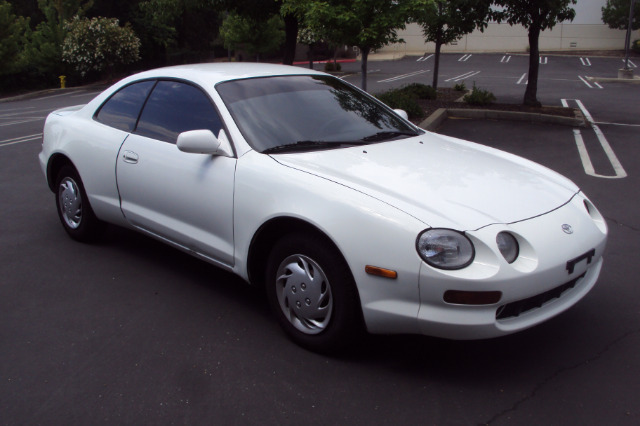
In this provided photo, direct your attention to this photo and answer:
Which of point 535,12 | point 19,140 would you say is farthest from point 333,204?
point 535,12

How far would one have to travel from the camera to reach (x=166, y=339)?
380 cm

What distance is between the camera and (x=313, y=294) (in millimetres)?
3488

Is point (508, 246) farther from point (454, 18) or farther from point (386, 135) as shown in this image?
point (454, 18)

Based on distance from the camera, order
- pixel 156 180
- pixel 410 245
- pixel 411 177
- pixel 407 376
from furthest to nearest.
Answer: pixel 156 180, pixel 411 177, pixel 407 376, pixel 410 245

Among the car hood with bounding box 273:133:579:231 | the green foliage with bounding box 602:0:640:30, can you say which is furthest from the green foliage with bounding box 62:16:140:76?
the green foliage with bounding box 602:0:640:30

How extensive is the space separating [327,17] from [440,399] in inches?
334

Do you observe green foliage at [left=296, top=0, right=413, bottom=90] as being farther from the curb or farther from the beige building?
the beige building

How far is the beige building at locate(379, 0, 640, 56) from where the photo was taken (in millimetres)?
53844

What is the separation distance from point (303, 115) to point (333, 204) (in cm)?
115

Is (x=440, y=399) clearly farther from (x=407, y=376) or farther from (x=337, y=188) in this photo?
(x=337, y=188)

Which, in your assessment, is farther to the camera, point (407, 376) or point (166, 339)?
point (166, 339)

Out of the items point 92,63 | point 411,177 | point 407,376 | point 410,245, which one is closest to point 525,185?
point 411,177

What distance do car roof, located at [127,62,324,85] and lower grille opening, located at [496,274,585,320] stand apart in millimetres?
2458

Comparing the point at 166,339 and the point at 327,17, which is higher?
the point at 327,17
